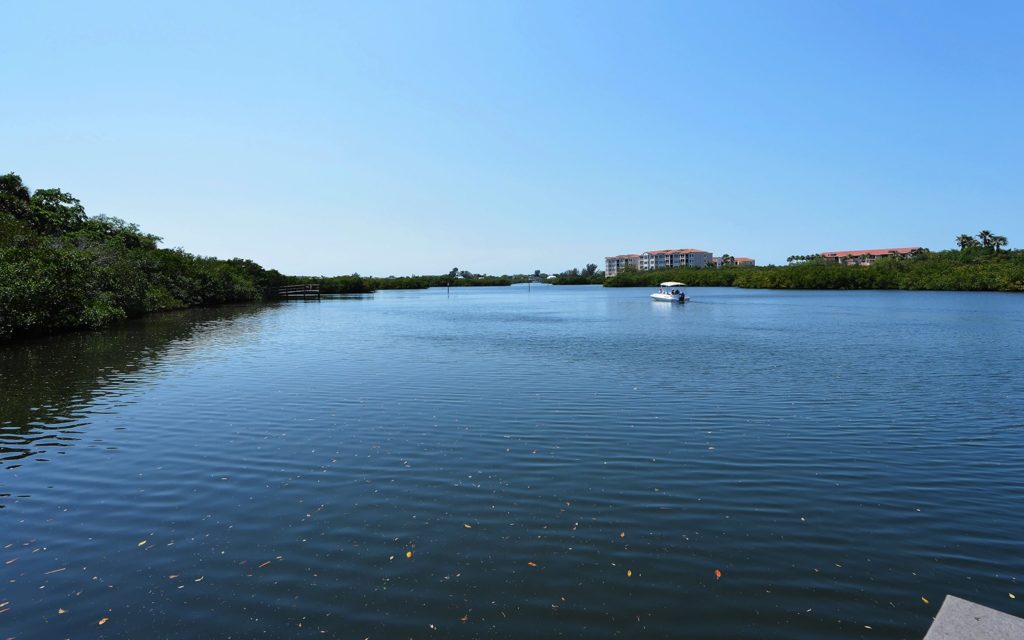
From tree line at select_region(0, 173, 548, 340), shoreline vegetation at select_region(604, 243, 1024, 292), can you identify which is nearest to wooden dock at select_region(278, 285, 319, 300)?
tree line at select_region(0, 173, 548, 340)

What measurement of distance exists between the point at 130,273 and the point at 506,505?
5814 cm

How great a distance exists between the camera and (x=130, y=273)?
5384cm

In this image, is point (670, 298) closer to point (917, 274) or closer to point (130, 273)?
point (130, 273)

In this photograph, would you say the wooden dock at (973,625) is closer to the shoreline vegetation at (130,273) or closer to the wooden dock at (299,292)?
the shoreline vegetation at (130,273)

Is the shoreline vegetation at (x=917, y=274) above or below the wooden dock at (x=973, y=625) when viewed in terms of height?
above

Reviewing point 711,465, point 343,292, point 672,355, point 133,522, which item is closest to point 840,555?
point 711,465

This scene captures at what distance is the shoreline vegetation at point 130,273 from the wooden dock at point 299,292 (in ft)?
11.7

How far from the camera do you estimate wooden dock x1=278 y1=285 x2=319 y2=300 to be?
121600 mm

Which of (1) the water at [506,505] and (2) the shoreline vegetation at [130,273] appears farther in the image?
(2) the shoreline vegetation at [130,273]

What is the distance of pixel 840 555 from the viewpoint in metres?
7.66

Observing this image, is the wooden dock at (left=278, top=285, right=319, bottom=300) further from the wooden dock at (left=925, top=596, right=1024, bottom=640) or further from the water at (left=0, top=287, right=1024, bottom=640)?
the wooden dock at (left=925, top=596, right=1024, bottom=640)

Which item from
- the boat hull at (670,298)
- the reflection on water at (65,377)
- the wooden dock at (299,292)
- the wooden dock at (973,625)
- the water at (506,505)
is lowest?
the water at (506,505)

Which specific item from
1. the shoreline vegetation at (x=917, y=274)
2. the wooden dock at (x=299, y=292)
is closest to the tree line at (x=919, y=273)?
the shoreline vegetation at (x=917, y=274)

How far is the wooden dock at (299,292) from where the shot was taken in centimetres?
12160
